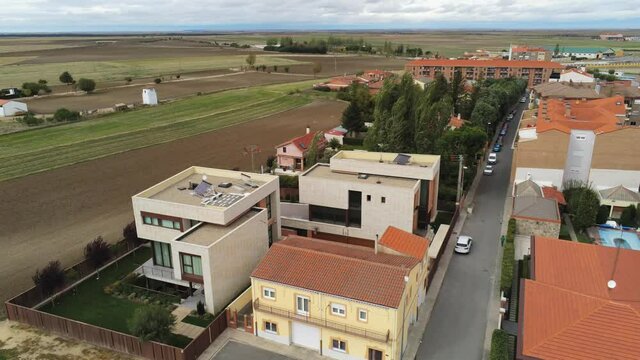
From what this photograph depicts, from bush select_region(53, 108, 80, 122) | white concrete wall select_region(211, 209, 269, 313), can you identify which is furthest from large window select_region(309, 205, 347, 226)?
bush select_region(53, 108, 80, 122)

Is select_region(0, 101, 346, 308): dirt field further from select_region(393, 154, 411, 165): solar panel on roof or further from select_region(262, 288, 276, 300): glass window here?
select_region(393, 154, 411, 165): solar panel on roof

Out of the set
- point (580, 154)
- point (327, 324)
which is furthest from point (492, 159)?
point (327, 324)

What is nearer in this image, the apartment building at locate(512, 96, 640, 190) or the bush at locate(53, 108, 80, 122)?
the apartment building at locate(512, 96, 640, 190)

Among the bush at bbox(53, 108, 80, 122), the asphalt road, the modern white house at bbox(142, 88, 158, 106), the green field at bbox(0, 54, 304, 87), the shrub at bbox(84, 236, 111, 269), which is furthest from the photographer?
the green field at bbox(0, 54, 304, 87)

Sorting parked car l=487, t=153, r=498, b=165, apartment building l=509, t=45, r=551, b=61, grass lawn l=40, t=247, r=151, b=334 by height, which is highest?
apartment building l=509, t=45, r=551, b=61

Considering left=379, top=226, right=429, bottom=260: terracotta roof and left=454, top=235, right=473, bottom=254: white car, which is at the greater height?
left=379, top=226, right=429, bottom=260: terracotta roof

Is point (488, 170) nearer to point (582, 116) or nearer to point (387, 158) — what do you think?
point (582, 116)

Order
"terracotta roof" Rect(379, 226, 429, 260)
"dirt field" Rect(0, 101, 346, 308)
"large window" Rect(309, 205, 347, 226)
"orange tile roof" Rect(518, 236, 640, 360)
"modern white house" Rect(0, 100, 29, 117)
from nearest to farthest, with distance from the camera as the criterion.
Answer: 1. "orange tile roof" Rect(518, 236, 640, 360)
2. "terracotta roof" Rect(379, 226, 429, 260)
3. "dirt field" Rect(0, 101, 346, 308)
4. "large window" Rect(309, 205, 347, 226)
5. "modern white house" Rect(0, 100, 29, 117)

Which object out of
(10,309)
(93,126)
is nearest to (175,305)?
(10,309)
